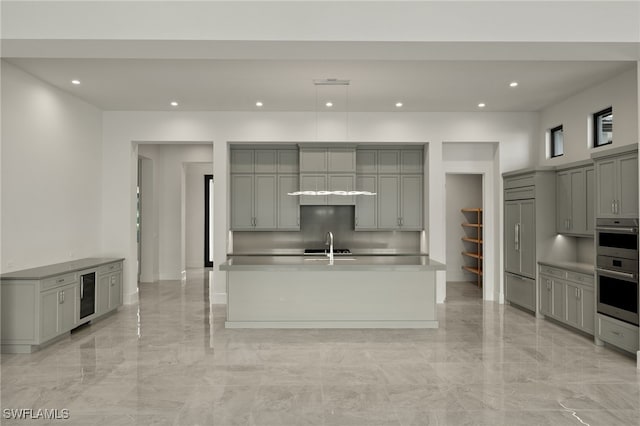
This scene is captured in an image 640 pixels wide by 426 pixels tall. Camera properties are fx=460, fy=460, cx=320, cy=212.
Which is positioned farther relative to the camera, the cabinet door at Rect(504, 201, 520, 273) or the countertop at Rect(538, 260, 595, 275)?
the cabinet door at Rect(504, 201, 520, 273)

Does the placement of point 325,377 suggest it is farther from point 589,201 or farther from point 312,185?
point 312,185

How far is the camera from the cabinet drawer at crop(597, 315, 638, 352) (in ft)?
15.2

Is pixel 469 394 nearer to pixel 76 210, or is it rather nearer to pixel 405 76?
pixel 405 76

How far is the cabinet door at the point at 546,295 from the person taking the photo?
6371 mm

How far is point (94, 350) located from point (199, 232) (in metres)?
7.65

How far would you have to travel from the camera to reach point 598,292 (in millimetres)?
5203

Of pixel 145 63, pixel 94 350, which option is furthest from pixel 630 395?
pixel 145 63

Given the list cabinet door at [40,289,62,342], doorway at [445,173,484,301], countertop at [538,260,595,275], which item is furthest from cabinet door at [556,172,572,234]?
cabinet door at [40,289,62,342]

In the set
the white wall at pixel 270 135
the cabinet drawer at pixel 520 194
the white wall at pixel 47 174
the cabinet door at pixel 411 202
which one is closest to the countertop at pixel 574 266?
the cabinet drawer at pixel 520 194

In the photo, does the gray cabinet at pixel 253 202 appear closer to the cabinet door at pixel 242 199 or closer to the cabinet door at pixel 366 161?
the cabinet door at pixel 242 199

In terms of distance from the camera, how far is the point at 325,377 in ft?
13.7

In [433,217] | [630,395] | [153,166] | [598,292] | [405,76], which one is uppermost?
[405,76]

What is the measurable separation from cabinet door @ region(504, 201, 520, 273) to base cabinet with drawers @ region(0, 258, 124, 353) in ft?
20.6

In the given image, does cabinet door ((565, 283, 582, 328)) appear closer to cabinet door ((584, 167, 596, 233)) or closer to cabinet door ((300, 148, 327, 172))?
cabinet door ((584, 167, 596, 233))
